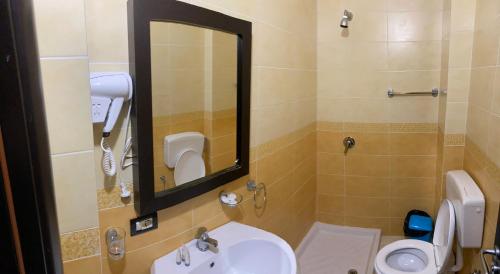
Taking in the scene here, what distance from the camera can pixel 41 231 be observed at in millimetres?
399

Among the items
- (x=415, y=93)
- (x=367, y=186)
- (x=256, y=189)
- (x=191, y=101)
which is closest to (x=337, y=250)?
(x=367, y=186)

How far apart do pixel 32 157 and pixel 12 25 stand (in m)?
0.14

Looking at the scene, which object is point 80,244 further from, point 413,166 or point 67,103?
point 413,166

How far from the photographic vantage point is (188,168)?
4.95ft

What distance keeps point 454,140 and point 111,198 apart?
224cm

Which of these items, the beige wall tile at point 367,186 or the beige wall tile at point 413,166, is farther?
the beige wall tile at point 367,186

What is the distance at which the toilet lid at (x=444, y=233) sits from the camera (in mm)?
1940

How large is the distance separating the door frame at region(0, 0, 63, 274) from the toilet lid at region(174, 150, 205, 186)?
1.03m

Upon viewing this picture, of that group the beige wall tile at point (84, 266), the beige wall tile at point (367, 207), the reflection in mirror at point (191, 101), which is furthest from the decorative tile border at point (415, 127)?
the beige wall tile at point (84, 266)

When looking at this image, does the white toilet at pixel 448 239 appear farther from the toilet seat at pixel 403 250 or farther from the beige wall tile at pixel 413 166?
the beige wall tile at pixel 413 166

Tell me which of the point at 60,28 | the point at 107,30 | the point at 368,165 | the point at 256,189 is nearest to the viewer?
the point at 60,28

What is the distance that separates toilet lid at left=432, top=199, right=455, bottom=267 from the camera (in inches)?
76.4

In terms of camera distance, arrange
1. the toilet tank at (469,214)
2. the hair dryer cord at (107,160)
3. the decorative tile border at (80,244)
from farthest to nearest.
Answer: the toilet tank at (469,214) → the hair dryer cord at (107,160) → the decorative tile border at (80,244)

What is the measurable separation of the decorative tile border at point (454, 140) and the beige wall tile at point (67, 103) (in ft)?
7.59
